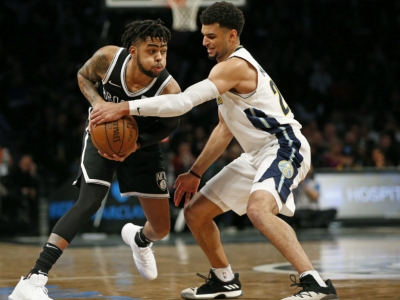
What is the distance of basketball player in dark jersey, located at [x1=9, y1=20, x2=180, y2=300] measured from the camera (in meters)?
4.81

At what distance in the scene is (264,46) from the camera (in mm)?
18297

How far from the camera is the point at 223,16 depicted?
16.6 ft

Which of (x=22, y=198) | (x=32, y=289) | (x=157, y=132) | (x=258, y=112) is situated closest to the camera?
(x=32, y=289)

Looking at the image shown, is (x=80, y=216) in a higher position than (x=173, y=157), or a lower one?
higher

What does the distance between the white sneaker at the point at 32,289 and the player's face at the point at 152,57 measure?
4.91ft

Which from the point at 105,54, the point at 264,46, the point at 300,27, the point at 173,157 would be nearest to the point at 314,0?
the point at 300,27

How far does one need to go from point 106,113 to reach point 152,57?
21.4 inches

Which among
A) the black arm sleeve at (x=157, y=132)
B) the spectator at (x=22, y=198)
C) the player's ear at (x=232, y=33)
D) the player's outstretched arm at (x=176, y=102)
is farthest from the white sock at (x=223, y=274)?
the spectator at (x=22, y=198)

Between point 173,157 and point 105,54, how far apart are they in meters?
Answer: 8.40

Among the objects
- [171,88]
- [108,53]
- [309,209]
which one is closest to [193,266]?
[171,88]

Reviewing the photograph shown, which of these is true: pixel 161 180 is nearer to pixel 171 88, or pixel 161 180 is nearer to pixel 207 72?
pixel 171 88

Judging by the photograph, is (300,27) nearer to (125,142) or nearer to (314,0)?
(314,0)

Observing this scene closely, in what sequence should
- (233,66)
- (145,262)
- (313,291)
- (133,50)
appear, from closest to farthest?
(313,291), (233,66), (133,50), (145,262)

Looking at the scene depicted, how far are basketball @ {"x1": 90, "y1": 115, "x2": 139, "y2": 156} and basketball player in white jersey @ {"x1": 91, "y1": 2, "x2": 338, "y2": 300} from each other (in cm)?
7
